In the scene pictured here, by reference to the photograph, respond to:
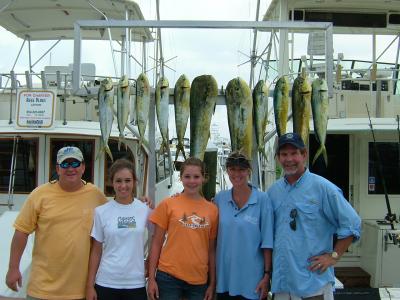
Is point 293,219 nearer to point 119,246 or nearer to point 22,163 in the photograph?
point 119,246

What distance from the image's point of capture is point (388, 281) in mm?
6727

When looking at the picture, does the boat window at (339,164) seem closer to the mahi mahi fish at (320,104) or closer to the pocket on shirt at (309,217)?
the mahi mahi fish at (320,104)

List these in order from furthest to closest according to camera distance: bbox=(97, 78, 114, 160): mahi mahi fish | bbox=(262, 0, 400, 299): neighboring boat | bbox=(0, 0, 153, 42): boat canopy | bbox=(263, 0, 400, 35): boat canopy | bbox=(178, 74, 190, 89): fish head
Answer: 1. bbox=(0, 0, 153, 42): boat canopy
2. bbox=(263, 0, 400, 35): boat canopy
3. bbox=(262, 0, 400, 299): neighboring boat
4. bbox=(97, 78, 114, 160): mahi mahi fish
5. bbox=(178, 74, 190, 89): fish head

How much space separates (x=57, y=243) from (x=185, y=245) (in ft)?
2.73

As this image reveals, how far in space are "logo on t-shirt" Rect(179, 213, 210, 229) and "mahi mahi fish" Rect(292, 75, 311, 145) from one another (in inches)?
41.9

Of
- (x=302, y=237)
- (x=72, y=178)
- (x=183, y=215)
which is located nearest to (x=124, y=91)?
(x=72, y=178)

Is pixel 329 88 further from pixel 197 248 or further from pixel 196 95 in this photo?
pixel 197 248

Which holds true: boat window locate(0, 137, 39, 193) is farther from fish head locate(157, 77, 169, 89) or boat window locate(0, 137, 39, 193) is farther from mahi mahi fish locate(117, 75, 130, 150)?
fish head locate(157, 77, 169, 89)

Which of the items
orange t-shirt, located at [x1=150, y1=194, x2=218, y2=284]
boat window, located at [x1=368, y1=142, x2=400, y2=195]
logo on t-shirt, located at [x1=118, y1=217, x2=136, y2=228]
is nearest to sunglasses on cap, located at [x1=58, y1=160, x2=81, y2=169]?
logo on t-shirt, located at [x1=118, y1=217, x2=136, y2=228]

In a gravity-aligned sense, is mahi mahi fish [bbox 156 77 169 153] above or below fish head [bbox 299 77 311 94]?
below

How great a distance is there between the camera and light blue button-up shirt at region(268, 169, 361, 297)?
305cm

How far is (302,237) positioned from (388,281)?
4277 millimetres

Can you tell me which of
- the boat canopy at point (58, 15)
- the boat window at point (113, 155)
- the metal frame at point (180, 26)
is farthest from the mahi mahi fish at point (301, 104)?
the boat canopy at point (58, 15)

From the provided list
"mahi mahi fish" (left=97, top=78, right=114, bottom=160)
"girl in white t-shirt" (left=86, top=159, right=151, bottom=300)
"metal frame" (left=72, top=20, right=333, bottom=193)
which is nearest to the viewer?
"girl in white t-shirt" (left=86, top=159, right=151, bottom=300)
